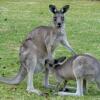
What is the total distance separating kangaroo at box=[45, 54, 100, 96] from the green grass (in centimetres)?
21

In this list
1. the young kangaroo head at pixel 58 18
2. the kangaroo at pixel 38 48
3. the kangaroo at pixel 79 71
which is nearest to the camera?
the kangaroo at pixel 79 71

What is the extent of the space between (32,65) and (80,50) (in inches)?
153

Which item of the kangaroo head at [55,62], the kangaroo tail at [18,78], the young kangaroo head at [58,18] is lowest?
the kangaroo tail at [18,78]

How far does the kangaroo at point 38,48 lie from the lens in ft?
24.2

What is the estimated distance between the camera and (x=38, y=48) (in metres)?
7.49

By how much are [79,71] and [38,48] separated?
85 cm

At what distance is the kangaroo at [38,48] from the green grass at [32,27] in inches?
9.9

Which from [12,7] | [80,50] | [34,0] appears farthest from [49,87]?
[34,0]

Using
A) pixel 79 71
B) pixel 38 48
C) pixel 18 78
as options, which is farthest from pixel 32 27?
pixel 79 71

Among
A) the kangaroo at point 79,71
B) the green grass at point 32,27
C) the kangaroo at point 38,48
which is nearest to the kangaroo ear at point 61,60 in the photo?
the kangaroo at point 79,71

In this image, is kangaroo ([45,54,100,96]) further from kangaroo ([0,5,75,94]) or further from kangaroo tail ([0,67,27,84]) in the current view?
kangaroo tail ([0,67,27,84])

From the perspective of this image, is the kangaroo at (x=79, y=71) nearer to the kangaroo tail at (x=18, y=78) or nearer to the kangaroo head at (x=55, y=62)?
the kangaroo head at (x=55, y=62)

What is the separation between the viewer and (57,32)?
24.8 ft

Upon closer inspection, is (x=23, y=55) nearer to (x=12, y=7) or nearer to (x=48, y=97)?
(x=48, y=97)
